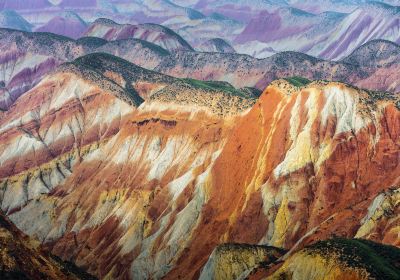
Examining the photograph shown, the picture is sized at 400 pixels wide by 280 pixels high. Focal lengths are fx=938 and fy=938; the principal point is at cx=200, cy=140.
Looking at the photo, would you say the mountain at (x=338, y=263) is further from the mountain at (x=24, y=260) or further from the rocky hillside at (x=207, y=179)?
the mountain at (x=24, y=260)

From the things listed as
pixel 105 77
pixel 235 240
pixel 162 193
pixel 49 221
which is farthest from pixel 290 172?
pixel 105 77

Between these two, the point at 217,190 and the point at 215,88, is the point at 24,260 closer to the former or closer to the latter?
the point at 217,190

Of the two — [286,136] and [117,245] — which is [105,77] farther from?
[286,136]

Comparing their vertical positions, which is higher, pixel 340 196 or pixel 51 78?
pixel 51 78

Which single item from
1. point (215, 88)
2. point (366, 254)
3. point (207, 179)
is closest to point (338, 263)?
point (366, 254)

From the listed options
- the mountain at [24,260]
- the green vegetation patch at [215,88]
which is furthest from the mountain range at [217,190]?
the green vegetation patch at [215,88]
